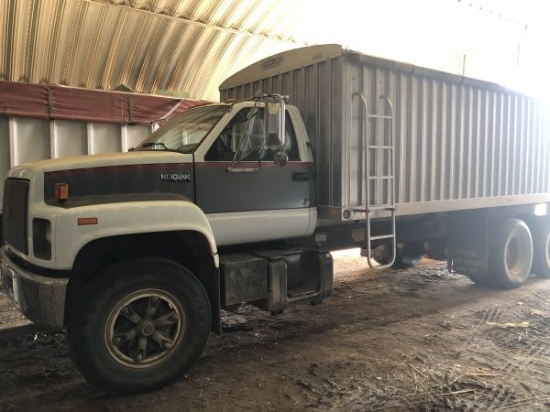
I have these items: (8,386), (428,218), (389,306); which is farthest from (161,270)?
(428,218)

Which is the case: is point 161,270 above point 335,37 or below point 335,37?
below

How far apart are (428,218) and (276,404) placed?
382cm

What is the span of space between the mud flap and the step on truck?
0.15ft

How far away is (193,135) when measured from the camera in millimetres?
4449

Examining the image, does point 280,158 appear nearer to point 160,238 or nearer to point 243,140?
point 243,140

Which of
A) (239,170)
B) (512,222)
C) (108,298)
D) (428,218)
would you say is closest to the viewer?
(108,298)

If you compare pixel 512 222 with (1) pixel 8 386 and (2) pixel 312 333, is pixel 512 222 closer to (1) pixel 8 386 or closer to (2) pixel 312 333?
(2) pixel 312 333

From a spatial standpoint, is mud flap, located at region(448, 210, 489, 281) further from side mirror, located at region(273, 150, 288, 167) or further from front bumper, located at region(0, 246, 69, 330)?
front bumper, located at region(0, 246, 69, 330)

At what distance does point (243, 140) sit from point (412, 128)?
2.17 meters

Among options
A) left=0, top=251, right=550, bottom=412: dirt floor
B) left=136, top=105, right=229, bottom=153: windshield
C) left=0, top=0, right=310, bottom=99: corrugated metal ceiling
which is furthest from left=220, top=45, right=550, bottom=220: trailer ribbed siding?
left=0, top=0, right=310, bottom=99: corrugated metal ceiling

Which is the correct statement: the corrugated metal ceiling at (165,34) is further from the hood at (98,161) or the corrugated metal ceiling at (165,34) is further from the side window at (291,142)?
the side window at (291,142)

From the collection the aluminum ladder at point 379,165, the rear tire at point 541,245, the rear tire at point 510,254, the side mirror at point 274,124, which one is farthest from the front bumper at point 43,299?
the rear tire at point 541,245

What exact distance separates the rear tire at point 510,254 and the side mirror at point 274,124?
4.42 m

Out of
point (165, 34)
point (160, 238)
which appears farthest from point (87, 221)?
point (165, 34)
